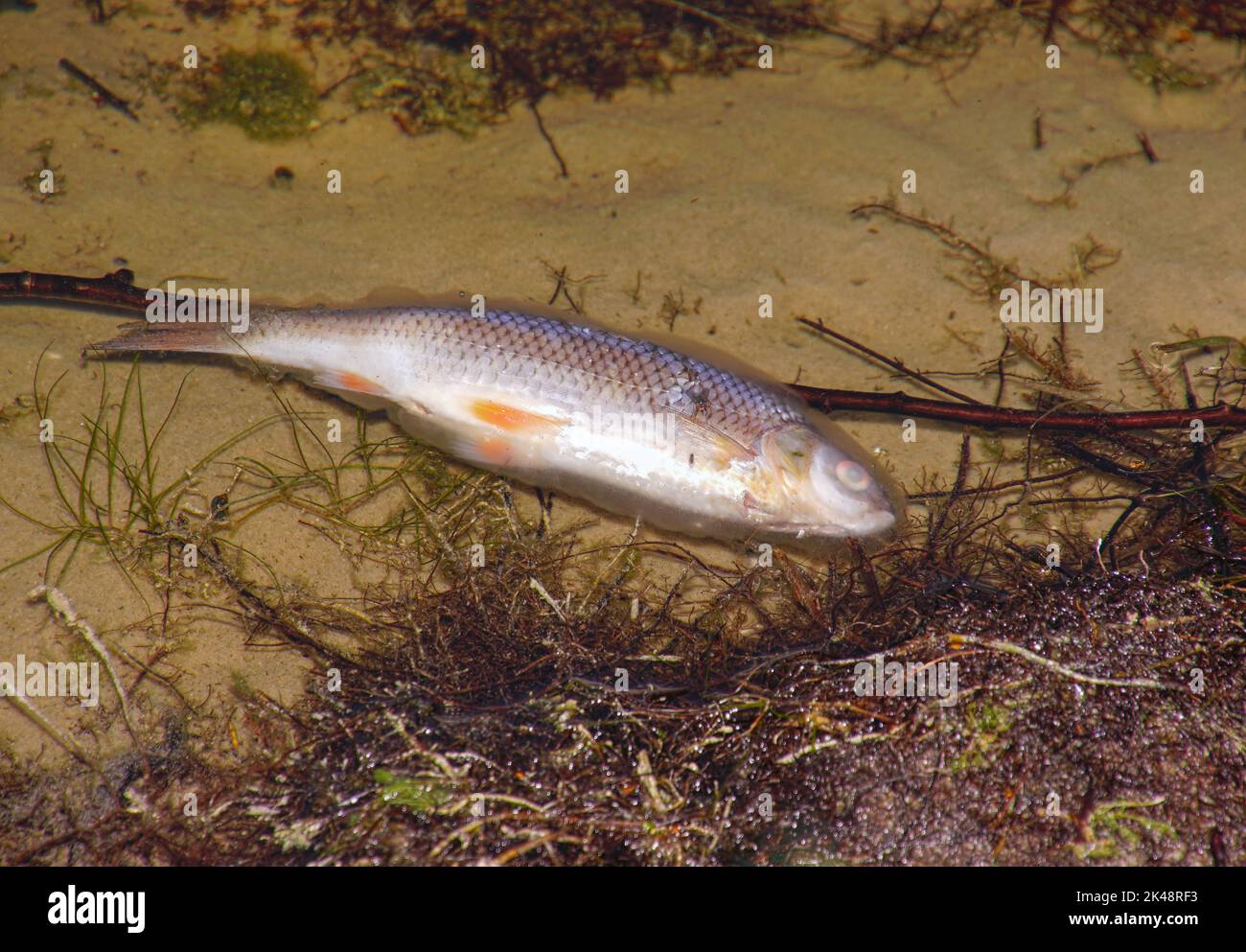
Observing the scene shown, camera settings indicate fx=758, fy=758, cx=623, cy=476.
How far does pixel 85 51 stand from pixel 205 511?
14.0 feet

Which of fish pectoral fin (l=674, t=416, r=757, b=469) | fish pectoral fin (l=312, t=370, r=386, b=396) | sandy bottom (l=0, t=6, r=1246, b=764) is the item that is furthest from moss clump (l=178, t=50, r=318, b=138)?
→ fish pectoral fin (l=674, t=416, r=757, b=469)

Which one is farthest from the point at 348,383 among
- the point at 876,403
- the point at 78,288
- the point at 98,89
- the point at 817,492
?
the point at 98,89

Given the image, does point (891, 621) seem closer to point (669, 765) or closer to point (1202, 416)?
point (669, 765)

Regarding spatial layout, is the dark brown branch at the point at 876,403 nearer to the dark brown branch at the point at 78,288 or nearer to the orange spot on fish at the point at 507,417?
the dark brown branch at the point at 78,288

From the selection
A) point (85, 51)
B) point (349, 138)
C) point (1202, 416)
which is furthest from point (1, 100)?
point (1202, 416)

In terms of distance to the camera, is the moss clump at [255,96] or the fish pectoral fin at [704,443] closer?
the fish pectoral fin at [704,443]

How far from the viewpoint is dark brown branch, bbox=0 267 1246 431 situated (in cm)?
441

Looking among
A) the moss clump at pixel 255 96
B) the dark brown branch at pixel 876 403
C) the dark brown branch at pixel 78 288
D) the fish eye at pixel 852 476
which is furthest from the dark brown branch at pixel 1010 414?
the moss clump at pixel 255 96

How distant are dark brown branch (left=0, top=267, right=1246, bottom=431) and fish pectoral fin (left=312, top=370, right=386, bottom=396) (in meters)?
1.19

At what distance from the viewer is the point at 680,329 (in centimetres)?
503

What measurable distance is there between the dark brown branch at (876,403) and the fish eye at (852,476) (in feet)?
1.81

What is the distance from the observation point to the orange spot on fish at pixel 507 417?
160 inches
